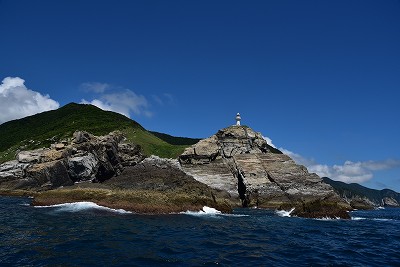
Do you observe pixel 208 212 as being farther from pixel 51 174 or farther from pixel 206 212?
pixel 51 174

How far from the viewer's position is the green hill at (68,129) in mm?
119894

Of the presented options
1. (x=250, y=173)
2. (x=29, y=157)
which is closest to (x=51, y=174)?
(x=29, y=157)

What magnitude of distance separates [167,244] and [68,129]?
129 metres

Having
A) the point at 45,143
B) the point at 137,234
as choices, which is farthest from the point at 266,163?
the point at 45,143

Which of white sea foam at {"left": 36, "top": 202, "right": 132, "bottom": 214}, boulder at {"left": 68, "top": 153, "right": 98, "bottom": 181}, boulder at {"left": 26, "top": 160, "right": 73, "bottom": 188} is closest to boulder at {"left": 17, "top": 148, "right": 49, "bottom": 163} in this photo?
boulder at {"left": 26, "top": 160, "right": 73, "bottom": 188}

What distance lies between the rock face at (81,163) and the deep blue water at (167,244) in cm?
3171

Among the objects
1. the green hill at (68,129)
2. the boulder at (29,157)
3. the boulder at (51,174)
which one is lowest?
the boulder at (51,174)

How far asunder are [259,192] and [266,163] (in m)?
10.7

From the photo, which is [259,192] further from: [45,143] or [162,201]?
[45,143]

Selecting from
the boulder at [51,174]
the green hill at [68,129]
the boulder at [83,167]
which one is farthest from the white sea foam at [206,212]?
the green hill at [68,129]

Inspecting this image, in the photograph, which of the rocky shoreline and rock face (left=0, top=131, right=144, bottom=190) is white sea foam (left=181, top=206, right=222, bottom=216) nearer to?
the rocky shoreline

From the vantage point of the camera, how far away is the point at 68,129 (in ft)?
463

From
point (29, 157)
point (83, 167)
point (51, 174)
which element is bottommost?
point (51, 174)

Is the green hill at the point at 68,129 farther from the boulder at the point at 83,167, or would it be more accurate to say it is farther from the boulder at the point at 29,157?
the boulder at the point at 83,167
